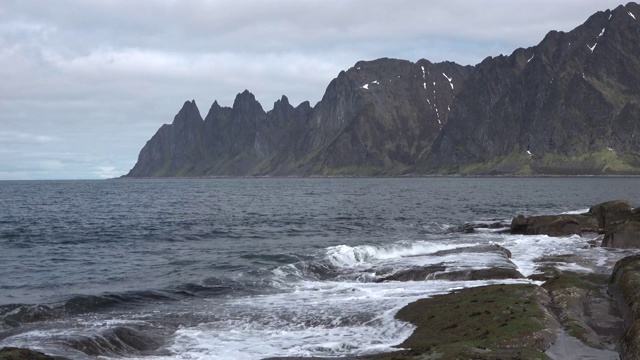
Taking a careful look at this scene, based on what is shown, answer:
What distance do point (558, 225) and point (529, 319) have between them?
3604 cm

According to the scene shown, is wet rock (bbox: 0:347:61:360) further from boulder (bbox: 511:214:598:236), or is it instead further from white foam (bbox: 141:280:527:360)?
boulder (bbox: 511:214:598:236)

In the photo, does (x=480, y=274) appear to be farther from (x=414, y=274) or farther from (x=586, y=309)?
(x=586, y=309)

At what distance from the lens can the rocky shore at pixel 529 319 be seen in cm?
1565

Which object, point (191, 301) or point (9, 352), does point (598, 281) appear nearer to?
point (191, 301)

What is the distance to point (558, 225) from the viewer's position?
51406mm

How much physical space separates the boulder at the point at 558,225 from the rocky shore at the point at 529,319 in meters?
21.5

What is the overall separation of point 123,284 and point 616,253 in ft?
100

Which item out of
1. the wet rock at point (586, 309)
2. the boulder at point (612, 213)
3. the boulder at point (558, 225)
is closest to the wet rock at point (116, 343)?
the wet rock at point (586, 309)

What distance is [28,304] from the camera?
85.4 ft

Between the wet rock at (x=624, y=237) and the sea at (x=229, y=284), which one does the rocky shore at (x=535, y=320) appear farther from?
the wet rock at (x=624, y=237)

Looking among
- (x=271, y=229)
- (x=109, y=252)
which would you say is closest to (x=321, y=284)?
(x=109, y=252)

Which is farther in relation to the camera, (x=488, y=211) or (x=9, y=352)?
(x=488, y=211)

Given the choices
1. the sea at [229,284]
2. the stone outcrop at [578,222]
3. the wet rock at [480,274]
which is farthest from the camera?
the stone outcrop at [578,222]

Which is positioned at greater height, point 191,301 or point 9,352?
point 9,352
